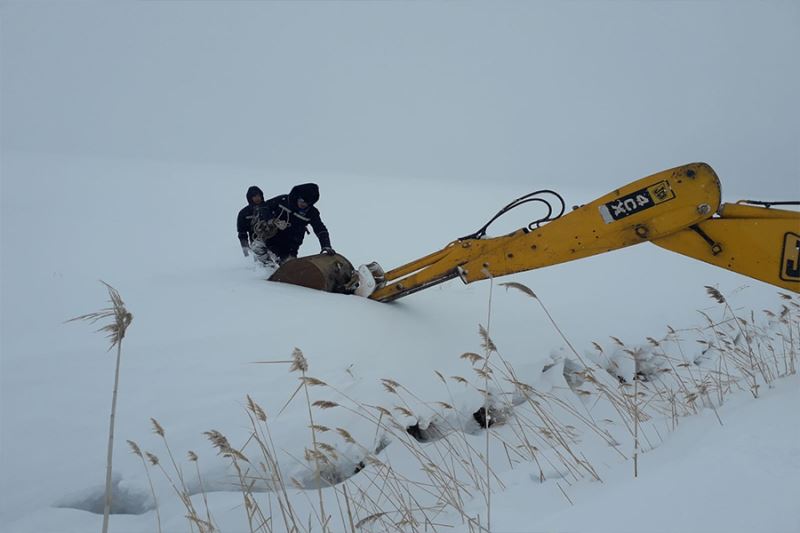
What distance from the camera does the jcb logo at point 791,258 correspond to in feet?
9.71

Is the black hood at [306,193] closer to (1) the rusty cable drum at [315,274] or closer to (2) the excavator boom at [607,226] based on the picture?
(1) the rusty cable drum at [315,274]

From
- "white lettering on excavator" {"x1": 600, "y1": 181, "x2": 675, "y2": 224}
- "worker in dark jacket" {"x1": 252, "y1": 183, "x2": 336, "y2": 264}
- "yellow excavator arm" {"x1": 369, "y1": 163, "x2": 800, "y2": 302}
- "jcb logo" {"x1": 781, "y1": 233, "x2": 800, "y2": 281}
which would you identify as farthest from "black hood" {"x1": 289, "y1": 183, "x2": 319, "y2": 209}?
"jcb logo" {"x1": 781, "y1": 233, "x2": 800, "y2": 281}

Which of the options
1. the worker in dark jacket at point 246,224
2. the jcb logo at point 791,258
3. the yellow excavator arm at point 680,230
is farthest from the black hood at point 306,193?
the jcb logo at point 791,258

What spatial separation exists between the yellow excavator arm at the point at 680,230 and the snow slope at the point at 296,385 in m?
0.89

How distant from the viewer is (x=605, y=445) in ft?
8.08

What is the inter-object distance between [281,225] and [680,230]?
436cm

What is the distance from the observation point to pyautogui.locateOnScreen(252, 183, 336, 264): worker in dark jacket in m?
5.93

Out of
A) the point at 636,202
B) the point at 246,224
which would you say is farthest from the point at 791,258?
the point at 246,224

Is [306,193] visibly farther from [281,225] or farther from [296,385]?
[296,385]

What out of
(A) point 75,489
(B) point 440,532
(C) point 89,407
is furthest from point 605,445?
(C) point 89,407

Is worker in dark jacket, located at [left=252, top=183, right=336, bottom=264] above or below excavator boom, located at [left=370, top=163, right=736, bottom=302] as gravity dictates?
above

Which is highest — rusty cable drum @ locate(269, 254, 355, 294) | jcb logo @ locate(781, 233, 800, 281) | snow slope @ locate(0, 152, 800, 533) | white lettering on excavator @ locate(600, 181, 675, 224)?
white lettering on excavator @ locate(600, 181, 675, 224)

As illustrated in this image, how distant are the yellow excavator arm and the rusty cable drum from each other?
1.87m

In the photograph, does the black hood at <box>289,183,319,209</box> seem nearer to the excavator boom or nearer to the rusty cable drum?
the rusty cable drum
